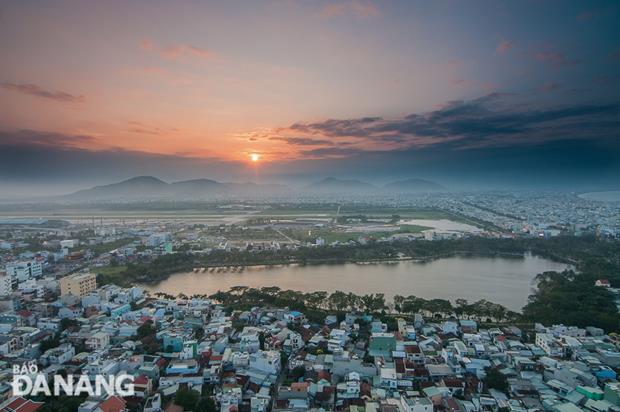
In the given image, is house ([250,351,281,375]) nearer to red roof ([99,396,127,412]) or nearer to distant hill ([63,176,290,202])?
red roof ([99,396,127,412])

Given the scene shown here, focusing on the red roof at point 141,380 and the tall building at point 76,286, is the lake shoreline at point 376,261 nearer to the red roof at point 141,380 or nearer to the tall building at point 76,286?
the tall building at point 76,286

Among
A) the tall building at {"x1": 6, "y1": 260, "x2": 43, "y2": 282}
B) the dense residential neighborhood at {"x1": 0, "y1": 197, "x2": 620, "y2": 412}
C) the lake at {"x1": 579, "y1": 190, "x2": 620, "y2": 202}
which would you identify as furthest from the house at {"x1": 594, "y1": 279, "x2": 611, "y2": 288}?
the lake at {"x1": 579, "y1": 190, "x2": 620, "y2": 202}

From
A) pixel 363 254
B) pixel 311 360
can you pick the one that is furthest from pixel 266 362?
pixel 363 254

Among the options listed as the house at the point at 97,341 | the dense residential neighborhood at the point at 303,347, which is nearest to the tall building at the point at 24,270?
the dense residential neighborhood at the point at 303,347

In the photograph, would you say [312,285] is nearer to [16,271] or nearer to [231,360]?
[231,360]

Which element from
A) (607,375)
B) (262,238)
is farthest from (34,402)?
(262,238)
